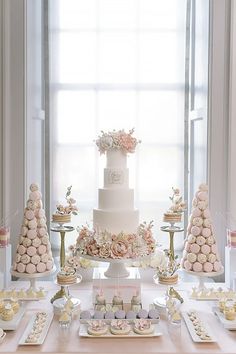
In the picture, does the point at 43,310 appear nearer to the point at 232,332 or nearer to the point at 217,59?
the point at 232,332

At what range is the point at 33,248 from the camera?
6.60 ft

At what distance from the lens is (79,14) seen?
272 cm

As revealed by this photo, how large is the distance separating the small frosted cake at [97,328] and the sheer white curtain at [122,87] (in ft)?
3.73

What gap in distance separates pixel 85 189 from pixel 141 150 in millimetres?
440

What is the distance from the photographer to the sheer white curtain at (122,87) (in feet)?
8.93

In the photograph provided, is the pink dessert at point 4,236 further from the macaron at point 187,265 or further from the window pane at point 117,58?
the window pane at point 117,58

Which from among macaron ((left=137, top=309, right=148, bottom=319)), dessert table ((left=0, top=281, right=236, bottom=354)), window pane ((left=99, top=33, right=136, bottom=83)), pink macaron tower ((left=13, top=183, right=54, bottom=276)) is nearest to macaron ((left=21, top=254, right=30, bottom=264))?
pink macaron tower ((left=13, top=183, right=54, bottom=276))

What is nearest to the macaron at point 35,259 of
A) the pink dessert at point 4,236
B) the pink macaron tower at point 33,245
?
the pink macaron tower at point 33,245

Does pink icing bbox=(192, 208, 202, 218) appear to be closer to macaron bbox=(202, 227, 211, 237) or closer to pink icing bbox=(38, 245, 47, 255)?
macaron bbox=(202, 227, 211, 237)

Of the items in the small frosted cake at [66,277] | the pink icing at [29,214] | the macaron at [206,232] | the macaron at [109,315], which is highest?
the pink icing at [29,214]

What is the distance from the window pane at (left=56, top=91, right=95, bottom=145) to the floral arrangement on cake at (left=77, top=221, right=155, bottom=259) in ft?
2.97

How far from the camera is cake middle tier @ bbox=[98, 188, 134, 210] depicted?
2.03 metres

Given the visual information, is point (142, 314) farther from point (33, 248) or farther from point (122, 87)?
point (122, 87)

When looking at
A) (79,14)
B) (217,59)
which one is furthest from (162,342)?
(79,14)
